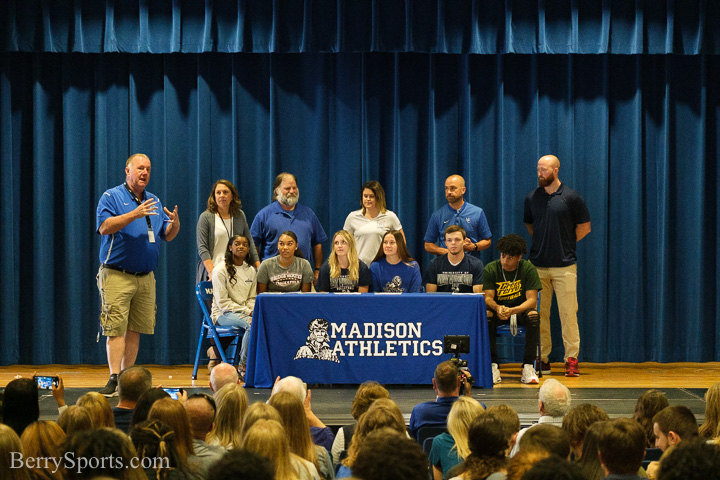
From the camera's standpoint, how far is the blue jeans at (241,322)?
6531 mm

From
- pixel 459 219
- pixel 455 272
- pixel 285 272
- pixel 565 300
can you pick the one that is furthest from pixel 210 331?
pixel 565 300

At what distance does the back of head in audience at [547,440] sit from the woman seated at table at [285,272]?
3967mm

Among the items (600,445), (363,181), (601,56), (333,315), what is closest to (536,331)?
(333,315)

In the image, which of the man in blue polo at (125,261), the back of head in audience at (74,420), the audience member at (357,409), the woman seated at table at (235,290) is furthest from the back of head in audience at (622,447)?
the woman seated at table at (235,290)

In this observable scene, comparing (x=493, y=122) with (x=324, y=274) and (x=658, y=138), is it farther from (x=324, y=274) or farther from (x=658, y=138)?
(x=324, y=274)

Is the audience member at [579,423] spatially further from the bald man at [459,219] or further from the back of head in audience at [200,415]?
the bald man at [459,219]

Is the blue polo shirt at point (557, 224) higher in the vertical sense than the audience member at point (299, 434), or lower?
higher

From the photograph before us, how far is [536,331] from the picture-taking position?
6.65 meters

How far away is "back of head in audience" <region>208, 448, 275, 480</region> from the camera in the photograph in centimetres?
197

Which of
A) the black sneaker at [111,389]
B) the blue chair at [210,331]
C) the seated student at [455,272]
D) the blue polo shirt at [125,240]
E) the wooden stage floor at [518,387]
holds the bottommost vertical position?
the wooden stage floor at [518,387]

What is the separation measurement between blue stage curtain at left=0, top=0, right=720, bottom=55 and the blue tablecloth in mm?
2463

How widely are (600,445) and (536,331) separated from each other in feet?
13.6

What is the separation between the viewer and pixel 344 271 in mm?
6613

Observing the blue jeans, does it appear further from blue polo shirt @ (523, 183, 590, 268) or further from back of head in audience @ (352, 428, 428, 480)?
back of head in audience @ (352, 428, 428, 480)
